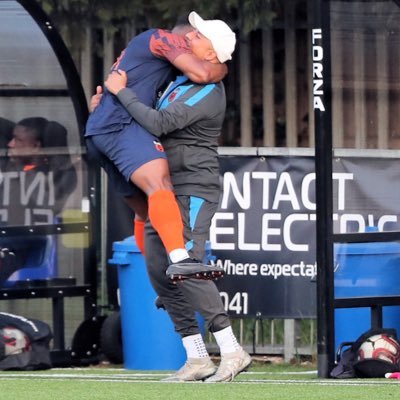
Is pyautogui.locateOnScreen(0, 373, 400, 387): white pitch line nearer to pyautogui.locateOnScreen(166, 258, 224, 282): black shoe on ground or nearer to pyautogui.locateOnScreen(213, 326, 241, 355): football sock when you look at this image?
pyautogui.locateOnScreen(213, 326, 241, 355): football sock

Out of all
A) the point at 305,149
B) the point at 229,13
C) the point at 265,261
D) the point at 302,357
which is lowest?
the point at 302,357

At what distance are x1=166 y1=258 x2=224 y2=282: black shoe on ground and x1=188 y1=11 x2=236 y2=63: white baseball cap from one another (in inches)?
44.3

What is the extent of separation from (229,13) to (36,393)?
189 inches

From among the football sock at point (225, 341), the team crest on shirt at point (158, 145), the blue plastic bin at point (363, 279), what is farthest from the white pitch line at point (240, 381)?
the team crest on shirt at point (158, 145)

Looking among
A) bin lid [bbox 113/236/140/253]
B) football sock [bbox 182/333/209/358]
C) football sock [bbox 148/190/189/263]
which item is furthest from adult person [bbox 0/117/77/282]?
football sock [bbox 148/190/189/263]

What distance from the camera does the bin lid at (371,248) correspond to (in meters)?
8.60

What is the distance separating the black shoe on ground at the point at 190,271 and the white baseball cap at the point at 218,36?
1.12 meters

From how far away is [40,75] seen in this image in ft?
33.3

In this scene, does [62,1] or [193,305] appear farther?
[62,1]

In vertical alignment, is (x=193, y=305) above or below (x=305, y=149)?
below

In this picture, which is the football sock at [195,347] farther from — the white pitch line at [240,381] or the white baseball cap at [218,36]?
the white baseball cap at [218,36]

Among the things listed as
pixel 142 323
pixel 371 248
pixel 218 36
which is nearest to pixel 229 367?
pixel 371 248

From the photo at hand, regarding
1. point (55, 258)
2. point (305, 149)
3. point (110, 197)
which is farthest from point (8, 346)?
point (305, 149)

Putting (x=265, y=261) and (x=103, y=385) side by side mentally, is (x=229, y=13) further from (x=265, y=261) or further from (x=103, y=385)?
(x=103, y=385)
